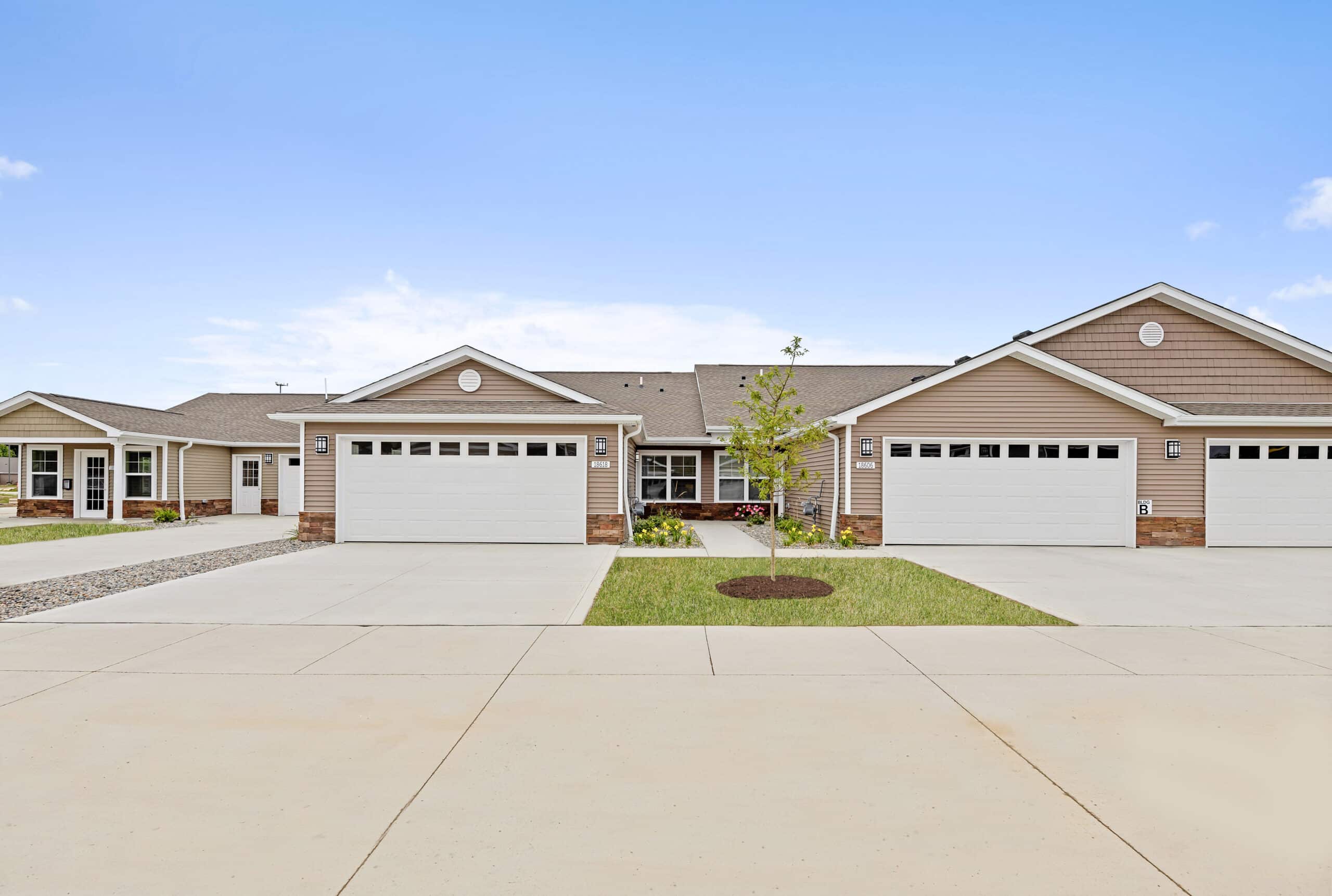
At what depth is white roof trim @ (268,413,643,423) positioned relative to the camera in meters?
14.0

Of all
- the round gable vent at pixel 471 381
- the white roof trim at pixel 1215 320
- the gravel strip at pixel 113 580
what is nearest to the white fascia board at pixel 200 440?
the gravel strip at pixel 113 580

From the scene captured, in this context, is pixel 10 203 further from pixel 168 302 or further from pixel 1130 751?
pixel 1130 751

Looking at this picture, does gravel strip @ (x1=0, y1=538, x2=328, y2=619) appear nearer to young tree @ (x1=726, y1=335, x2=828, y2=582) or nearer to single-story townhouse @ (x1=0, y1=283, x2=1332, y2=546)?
single-story townhouse @ (x1=0, y1=283, x2=1332, y2=546)

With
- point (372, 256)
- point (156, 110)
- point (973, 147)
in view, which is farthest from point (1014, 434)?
point (156, 110)

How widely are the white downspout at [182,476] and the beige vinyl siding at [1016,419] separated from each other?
816 inches

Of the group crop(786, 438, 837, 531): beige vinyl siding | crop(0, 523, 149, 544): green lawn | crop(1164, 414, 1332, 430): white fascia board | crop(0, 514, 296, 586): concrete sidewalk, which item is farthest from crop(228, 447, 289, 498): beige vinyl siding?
crop(1164, 414, 1332, 430): white fascia board

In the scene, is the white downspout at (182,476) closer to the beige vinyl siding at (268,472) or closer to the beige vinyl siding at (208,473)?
the beige vinyl siding at (208,473)

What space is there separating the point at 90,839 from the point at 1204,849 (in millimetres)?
4770

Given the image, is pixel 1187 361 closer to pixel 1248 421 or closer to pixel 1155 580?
pixel 1248 421

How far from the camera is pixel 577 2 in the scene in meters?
13.9

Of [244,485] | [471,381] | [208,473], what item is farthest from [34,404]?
[471,381]

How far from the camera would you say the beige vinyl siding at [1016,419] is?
14008 mm

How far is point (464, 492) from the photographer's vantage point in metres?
14.2

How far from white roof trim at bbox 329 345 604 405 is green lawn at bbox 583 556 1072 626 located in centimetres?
590
